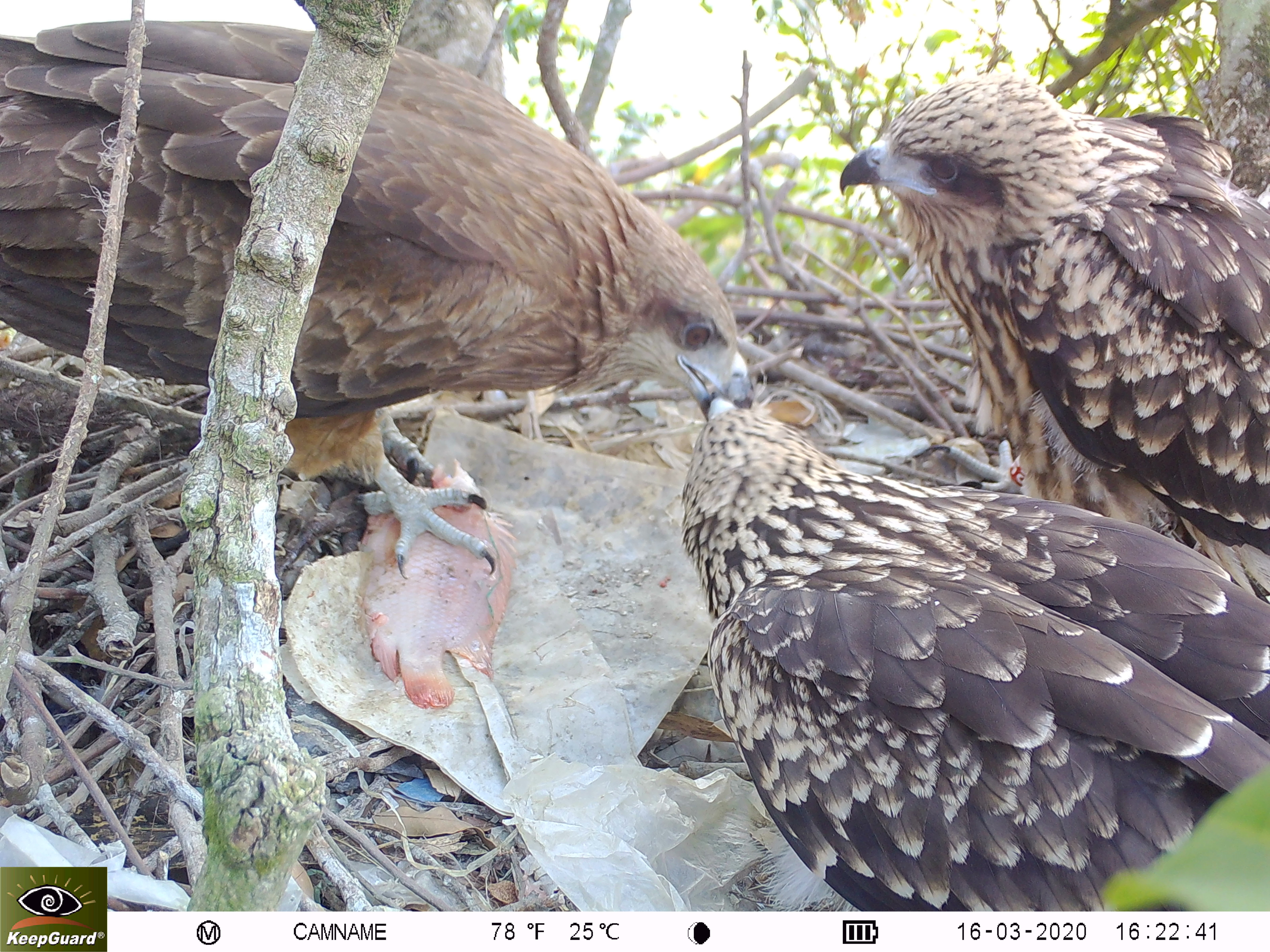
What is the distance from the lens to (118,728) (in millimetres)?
2189

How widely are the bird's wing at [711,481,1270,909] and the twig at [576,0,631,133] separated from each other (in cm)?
287

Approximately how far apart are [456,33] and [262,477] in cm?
348

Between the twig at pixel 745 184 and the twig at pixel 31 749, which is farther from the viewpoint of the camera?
the twig at pixel 745 184

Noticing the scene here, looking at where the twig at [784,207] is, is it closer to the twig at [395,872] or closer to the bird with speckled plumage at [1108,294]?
the bird with speckled plumage at [1108,294]

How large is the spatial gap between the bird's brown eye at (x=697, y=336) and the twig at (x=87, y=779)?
2329 millimetres

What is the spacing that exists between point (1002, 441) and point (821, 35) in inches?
79.2

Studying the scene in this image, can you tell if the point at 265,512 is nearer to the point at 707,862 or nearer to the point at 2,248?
the point at 707,862

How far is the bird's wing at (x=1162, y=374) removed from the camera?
298 centimetres

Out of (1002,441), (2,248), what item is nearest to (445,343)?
(2,248)

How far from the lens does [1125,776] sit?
191cm

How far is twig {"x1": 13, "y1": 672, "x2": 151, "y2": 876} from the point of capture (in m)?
2.04

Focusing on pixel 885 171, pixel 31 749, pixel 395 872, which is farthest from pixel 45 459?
pixel 885 171

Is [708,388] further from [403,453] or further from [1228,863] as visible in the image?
[1228,863]
